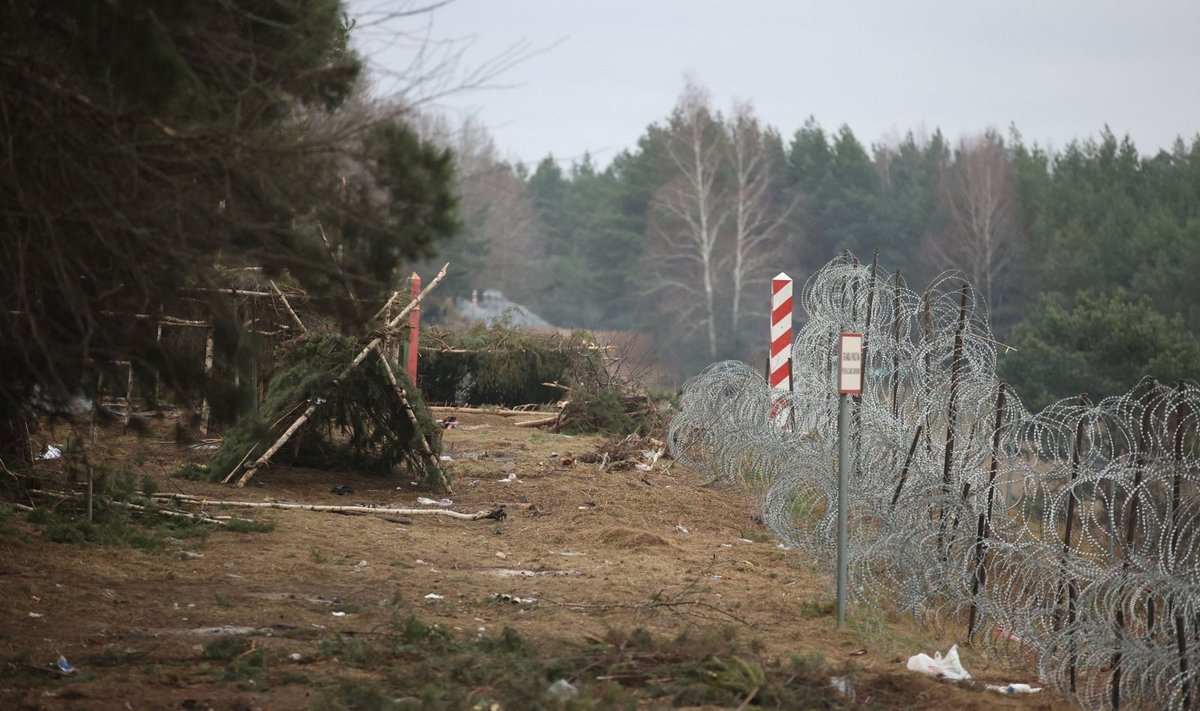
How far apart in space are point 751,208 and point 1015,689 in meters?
52.4

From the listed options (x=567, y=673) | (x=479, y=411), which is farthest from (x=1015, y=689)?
(x=479, y=411)

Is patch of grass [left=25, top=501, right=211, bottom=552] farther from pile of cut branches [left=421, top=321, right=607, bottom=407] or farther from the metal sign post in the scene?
pile of cut branches [left=421, top=321, right=607, bottom=407]

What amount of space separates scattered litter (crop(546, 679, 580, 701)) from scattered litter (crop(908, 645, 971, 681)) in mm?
2103

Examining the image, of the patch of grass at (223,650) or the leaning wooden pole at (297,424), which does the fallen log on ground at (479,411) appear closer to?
the leaning wooden pole at (297,424)

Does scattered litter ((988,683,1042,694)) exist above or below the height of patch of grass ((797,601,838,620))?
below

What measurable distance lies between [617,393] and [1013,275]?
32039 mm

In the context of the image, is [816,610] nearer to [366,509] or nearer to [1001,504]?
[1001,504]

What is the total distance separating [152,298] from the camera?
6211mm

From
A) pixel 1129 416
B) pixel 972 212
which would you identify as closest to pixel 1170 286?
pixel 972 212

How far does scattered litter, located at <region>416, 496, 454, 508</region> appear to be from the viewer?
13.0 meters

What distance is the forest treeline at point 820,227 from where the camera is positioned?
43.8 meters

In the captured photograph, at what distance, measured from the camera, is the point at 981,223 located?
53.0 metres

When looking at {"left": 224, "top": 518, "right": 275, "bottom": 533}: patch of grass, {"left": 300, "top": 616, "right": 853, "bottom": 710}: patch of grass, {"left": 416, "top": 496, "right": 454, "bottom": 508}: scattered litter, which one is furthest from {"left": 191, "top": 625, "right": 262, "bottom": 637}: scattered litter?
{"left": 416, "top": 496, "right": 454, "bottom": 508}: scattered litter

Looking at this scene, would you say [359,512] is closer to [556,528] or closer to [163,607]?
[556,528]
